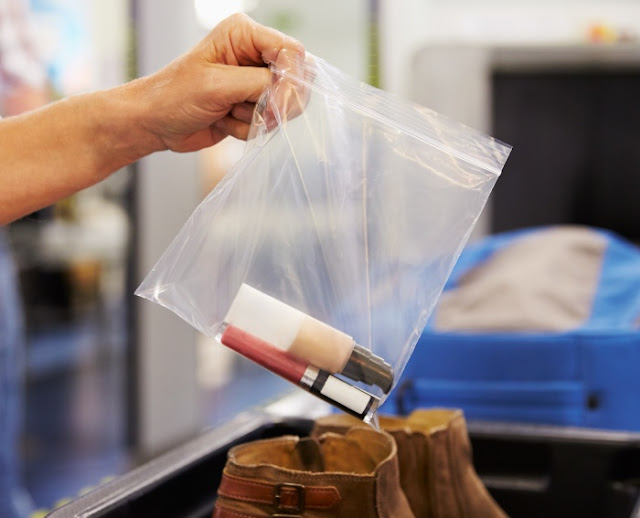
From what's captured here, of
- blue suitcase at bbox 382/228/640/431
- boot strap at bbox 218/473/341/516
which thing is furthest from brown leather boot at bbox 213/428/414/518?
blue suitcase at bbox 382/228/640/431

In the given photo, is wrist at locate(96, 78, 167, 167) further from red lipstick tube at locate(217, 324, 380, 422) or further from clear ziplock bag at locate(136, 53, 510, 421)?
red lipstick tube at locate(217, 324, 380, 422)

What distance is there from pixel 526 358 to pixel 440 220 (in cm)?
57

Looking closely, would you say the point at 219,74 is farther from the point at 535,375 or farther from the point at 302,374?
the point at 535,375

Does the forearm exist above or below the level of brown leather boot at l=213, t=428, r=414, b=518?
above

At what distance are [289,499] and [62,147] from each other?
0.37 m

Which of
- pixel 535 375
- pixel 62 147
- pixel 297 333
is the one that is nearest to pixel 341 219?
pixel 297 333

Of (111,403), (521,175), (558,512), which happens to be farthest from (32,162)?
(111,403)

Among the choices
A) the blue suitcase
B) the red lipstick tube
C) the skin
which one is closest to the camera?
the red lipstick tube

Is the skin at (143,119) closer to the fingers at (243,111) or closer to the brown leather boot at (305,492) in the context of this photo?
the fingers at (243,111)

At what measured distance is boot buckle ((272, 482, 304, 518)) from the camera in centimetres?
54

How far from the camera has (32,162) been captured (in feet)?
2.32

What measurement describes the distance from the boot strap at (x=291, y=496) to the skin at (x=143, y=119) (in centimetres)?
29

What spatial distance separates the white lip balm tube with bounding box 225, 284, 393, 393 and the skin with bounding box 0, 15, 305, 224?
18cm

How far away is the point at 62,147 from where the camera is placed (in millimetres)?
707
